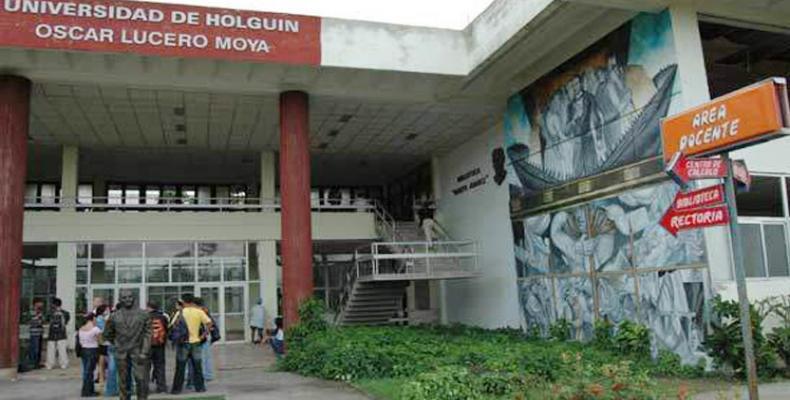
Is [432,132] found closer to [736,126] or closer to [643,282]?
[643,282]

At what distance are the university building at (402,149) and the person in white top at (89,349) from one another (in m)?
5.83

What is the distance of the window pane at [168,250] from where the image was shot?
2388 centimetres

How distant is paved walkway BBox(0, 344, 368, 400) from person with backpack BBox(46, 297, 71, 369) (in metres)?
0.38

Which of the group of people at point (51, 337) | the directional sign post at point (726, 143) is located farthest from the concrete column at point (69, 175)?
the directional sign post at point (726, 143)

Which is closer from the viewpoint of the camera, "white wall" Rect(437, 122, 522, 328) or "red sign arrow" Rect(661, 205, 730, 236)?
"red sign arrow" Rect(661, 205, 730, 236)

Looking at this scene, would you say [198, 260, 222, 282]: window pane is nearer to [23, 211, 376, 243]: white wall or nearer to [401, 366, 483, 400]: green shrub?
[23, 211, 376, 243]: white wall

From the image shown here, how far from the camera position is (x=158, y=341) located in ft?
38.9

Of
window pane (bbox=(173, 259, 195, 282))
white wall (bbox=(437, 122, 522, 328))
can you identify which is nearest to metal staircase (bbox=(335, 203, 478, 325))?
white wall (bbox=(437, 122, 522, 328))

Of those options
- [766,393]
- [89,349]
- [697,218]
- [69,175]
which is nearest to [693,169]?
[697,218]

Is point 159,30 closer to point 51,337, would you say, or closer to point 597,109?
point 51,337

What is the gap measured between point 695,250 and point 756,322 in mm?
1833

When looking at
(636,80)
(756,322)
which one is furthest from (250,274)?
(756,322)

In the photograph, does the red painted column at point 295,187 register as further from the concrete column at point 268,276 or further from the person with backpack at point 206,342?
the person with backpack at point 206,342

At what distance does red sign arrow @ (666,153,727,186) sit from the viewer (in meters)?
6.62
